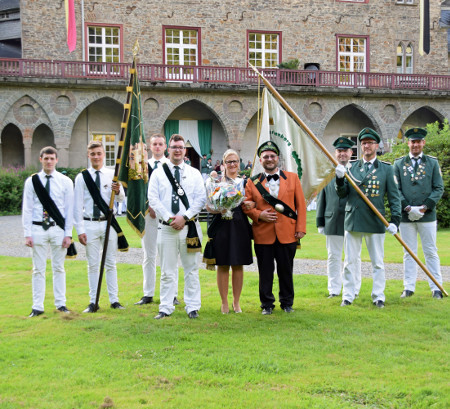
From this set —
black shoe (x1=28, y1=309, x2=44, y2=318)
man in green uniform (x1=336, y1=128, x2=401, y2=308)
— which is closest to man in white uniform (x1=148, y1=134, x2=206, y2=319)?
black shoe (x1=28, y1=309, x2=44, y2=318)

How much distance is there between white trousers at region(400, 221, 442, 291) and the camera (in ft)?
27.7

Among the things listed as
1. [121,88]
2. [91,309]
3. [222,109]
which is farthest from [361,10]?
[91,309]

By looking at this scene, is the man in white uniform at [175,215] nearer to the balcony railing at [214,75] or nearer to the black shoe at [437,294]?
the black shoe at [437,294]

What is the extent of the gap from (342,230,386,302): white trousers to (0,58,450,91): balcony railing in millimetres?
19845

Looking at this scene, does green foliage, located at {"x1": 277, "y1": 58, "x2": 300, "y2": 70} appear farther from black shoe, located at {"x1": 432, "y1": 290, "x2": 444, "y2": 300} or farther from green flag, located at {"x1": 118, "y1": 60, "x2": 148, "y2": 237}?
black shoe, located at {"x1": 432, "y1": 290, "x2": 444, "y2": 300}

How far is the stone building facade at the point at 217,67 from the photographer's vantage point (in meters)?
28.2

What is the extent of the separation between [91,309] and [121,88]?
22.1 meters

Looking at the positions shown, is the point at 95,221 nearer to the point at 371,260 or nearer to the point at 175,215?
the point at 175,215

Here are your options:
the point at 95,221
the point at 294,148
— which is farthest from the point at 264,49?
the point at 95,221

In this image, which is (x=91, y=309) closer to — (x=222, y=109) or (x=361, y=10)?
(x=222, y=109)

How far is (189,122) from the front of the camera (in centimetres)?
3172

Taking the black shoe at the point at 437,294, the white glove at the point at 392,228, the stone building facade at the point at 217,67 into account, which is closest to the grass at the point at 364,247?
the black shoe at the point at 437,294

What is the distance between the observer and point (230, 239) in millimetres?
7340

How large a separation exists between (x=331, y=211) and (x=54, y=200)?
3.75 metres
